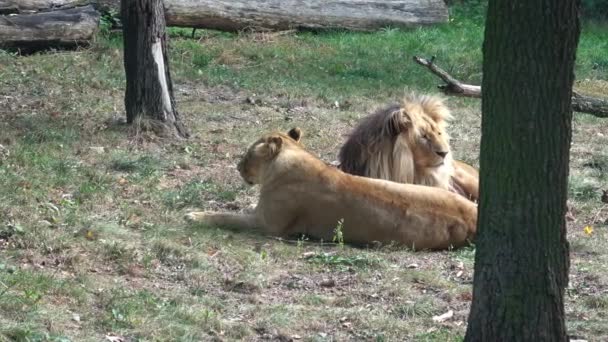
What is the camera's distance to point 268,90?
13445 mm

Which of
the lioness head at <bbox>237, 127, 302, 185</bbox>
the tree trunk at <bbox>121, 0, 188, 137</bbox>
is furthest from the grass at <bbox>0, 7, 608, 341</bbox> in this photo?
the lioness head at <bbox>237, 127, 302, 185</bbox>

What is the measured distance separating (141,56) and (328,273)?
4.15 m

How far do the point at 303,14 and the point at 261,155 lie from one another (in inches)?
352

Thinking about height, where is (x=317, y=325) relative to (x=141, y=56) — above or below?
below

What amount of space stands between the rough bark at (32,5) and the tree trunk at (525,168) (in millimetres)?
10811

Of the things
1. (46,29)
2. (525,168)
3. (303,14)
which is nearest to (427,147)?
(525,168)

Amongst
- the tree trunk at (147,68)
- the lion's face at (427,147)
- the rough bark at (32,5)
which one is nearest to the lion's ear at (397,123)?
the lion's face at (427,147)

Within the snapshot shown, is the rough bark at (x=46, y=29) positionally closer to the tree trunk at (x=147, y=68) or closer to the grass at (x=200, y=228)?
the grass at (x=200, y=228)

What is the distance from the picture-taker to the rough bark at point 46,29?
45.8ft

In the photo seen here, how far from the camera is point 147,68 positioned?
10.8m

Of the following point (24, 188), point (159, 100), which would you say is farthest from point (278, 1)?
point (24, 188)

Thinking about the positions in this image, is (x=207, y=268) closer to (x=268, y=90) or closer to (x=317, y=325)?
(x=317, y=325)

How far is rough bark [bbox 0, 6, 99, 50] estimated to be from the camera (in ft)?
45.8

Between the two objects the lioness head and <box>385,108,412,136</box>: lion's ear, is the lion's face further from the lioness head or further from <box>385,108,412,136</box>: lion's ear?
the lioness head
